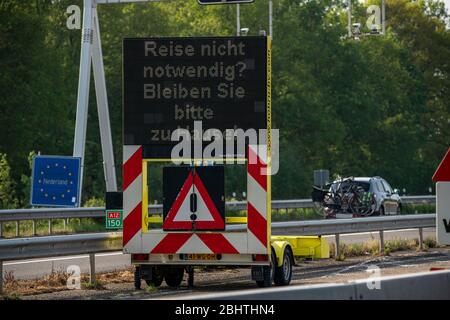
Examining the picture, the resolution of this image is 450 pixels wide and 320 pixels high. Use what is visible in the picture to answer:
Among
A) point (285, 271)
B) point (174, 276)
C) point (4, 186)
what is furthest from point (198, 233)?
point (4, 186)

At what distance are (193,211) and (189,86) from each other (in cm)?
168

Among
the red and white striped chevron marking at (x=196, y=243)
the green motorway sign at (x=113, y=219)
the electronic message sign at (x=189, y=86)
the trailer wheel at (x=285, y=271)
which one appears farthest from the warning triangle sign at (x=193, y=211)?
the green motorway sign at (x=113, y=219)

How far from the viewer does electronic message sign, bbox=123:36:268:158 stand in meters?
18.4

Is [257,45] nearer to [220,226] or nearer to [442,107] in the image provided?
[220,226]

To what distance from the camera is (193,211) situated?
18375mm

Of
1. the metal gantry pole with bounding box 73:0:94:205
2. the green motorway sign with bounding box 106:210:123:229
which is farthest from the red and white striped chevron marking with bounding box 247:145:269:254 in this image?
the metal gantry pole with bounding box 73:0:94:205

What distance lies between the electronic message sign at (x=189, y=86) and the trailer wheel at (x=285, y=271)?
6.77 feet

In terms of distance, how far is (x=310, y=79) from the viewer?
7300 cm

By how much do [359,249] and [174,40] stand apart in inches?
384

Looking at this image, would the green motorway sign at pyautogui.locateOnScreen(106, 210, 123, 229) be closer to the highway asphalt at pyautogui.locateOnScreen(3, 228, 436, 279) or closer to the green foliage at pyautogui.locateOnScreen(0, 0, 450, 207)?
the highway asphalt at pyautogui.locateOnScreen(3, 228, 436, 279)

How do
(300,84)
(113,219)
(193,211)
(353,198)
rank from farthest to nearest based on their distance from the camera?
(300,84) → (353,198) → (113,219) → (193,211)

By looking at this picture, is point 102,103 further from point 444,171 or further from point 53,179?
point 444,171

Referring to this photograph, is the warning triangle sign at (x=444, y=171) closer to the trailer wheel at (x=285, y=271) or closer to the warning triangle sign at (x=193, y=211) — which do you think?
the warning triangle sign at (x=193, y=211)
